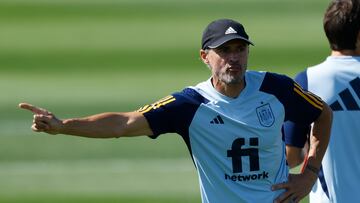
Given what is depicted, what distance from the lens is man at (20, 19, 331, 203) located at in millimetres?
5758

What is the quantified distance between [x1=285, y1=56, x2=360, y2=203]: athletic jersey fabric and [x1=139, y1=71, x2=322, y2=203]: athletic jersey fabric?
11.2 inches

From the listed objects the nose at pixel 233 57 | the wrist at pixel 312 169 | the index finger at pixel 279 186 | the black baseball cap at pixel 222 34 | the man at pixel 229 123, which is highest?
the black baseball cap at pixel 222 34

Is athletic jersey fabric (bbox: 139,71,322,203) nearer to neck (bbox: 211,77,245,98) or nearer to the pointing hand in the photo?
neck (bbox: 211,77,245,98)

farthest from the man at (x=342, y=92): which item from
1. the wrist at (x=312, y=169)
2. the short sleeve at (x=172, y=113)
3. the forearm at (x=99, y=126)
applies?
the forearm at (x=99, y=126)

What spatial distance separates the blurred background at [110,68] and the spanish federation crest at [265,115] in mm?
3817

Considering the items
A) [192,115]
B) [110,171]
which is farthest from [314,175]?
[110,171]

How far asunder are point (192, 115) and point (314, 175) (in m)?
0.75

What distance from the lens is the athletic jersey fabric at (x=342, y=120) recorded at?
19.7 feet

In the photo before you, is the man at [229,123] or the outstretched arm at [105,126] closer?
the outstretched arm at [105,126]

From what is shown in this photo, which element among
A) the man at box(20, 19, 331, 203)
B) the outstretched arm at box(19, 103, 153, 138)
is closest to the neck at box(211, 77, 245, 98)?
the man at box(20, 19, 331, 203)

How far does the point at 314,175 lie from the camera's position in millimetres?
5996

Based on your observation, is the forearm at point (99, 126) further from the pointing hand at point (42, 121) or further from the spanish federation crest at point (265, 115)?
the spanish federation crest at point (265, 115)

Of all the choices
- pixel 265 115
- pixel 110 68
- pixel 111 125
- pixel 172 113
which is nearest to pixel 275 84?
pixel 265 115

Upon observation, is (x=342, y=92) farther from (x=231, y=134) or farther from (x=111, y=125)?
(x=111, y=125)
